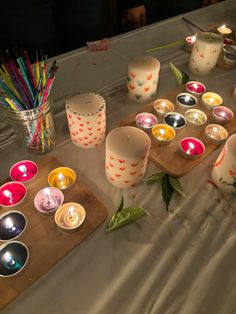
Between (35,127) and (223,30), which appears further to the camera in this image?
(223,30)

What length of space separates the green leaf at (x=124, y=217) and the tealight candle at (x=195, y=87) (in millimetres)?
462

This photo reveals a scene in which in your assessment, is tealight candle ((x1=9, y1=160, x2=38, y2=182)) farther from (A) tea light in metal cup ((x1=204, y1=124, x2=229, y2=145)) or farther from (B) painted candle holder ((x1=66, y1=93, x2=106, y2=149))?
(A) tea light in metal cup ((x1=204, y1=124, x2=229, y2=145))

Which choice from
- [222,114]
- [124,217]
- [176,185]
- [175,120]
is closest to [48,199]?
[124,217]

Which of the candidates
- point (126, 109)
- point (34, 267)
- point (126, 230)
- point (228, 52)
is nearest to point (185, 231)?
point (126, 230)

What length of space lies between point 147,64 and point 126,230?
1.48 ft

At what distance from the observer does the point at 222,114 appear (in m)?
0.79

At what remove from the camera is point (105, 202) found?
1.96 feet

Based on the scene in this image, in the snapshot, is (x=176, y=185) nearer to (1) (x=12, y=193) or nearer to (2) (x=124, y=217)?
(2) (x=124, y=217)

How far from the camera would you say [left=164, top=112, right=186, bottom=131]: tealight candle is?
0.74 metres

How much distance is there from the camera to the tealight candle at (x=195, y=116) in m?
0.77

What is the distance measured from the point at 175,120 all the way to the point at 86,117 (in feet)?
0.88

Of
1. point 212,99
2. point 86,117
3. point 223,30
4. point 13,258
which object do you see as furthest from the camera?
point 223,30

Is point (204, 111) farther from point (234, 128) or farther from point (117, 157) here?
point (117, 157)

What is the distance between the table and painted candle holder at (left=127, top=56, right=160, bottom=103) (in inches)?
5.0
